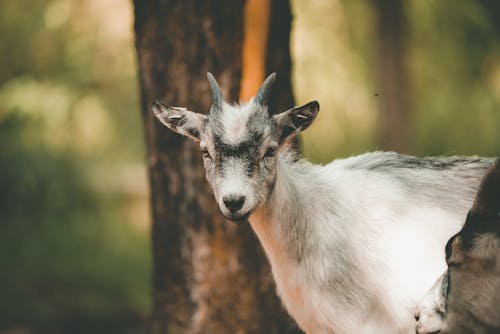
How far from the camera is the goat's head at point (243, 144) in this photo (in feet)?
11.4

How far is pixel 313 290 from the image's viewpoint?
3.85m

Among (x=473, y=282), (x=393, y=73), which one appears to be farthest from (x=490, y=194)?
(x=393, y=73)

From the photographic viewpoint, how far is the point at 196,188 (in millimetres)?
5148

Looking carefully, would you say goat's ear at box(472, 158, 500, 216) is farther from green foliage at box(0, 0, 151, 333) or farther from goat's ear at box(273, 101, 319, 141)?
green foliage at box(0, 0, 151, 333)

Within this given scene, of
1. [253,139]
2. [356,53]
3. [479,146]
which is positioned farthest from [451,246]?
[479,146]

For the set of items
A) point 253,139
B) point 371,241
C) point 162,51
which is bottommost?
point 371,241

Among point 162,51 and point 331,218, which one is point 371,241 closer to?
point 331,218

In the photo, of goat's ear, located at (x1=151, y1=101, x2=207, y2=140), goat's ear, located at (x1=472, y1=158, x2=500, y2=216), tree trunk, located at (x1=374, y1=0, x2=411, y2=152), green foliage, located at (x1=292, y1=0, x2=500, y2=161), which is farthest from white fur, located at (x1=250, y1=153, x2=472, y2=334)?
tree trunk, located at (x1=374, y1=0, x2=411, y2=152)

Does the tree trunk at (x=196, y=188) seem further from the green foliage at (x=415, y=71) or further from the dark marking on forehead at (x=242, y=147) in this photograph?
the green foliage at (x=415, y=71)

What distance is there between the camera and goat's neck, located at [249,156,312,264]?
3.85m

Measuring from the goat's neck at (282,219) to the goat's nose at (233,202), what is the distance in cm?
41

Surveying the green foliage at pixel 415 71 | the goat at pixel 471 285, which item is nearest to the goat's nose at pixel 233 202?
the goat at pixel 471 285

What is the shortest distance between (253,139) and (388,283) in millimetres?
1125

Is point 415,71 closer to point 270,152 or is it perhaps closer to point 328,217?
point 328,217
